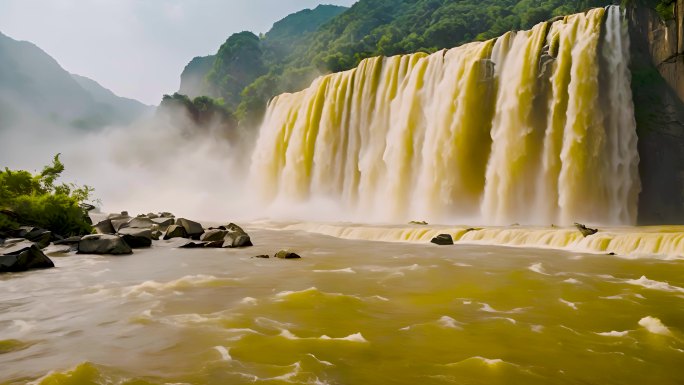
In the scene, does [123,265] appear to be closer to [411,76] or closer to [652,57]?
[411,76]

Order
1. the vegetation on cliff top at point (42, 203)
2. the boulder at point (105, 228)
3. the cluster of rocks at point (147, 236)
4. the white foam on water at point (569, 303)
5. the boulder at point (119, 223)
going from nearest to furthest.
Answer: the white foam on water at point (569, 303) < the cluster of rocks at point (147, 236) < the vegetation on cliff top at point (42, 203) < the boulder at point (105, 228) < the boulder at point (119, 223)

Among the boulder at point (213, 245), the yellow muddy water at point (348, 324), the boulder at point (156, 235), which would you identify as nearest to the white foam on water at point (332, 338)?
the yellow muddy water at point (348, 324)

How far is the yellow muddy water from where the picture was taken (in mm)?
4328

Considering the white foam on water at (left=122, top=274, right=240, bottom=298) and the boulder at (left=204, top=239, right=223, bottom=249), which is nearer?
the white foam on water at (left=122, top=274, right=240, bottom=298)

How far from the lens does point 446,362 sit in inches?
180

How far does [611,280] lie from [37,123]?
157m

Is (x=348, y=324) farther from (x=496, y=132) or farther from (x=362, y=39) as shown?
(x=362, y=39)

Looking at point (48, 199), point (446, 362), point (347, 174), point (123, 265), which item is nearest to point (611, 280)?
point (446, 362)

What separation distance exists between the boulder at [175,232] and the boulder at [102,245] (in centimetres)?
399

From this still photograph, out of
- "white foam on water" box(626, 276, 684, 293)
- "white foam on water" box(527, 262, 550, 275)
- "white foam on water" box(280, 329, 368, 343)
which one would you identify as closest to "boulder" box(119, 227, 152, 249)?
"white foam on water" box(280, 329, 368, 343)

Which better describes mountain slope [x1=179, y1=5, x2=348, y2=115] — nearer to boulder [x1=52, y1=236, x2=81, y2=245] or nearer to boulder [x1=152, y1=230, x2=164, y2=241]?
boulder [x1=152, y1=230, x2=164, y2=241]

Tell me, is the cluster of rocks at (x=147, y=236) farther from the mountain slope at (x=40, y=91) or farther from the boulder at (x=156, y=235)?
the mountain slope at (x=40, y=91)

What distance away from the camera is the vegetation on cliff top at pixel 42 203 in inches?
663

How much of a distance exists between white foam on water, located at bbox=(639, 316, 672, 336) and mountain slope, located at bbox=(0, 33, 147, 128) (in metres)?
151
